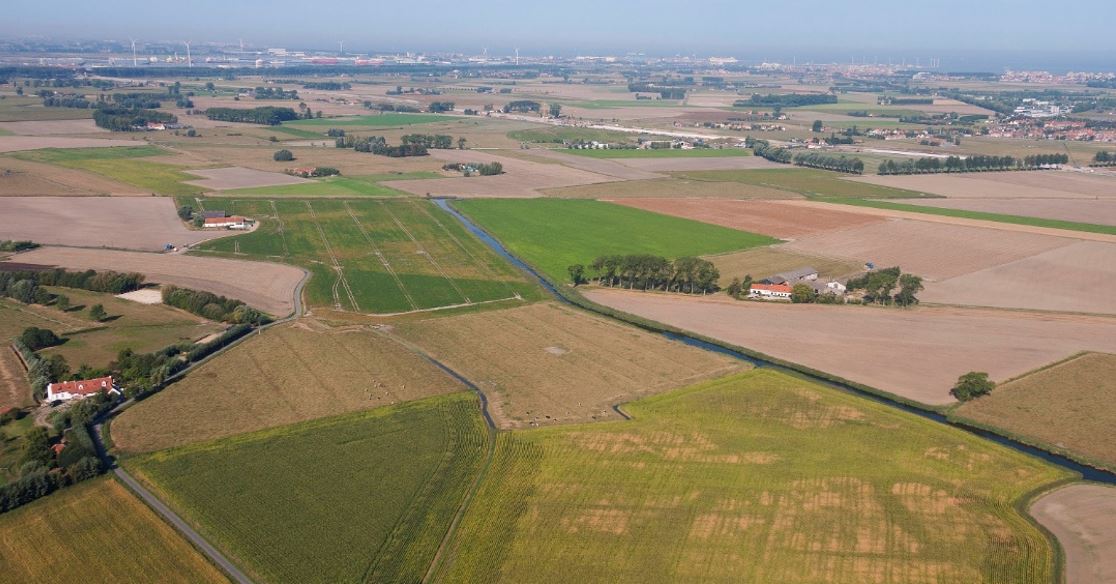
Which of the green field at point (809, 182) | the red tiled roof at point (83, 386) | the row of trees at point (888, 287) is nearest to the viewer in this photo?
the red tiled roof at point (83, 386)

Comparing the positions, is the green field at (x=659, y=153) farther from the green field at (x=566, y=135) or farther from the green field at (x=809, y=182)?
the green field at (x=809, y=182)

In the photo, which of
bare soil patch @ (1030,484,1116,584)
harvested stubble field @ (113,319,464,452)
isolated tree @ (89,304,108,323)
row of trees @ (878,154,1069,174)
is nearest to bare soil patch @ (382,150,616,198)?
row of trees @ (878,154,1069,174)

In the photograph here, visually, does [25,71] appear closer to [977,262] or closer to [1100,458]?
[977,262]

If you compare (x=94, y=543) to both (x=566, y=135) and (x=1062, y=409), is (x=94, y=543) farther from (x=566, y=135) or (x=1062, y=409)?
(x=566, y=135)

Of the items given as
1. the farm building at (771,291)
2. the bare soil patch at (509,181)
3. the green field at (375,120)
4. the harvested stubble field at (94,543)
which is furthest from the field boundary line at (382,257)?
the green field at (375,120)

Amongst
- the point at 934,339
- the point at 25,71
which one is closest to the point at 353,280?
the point at 934,339
